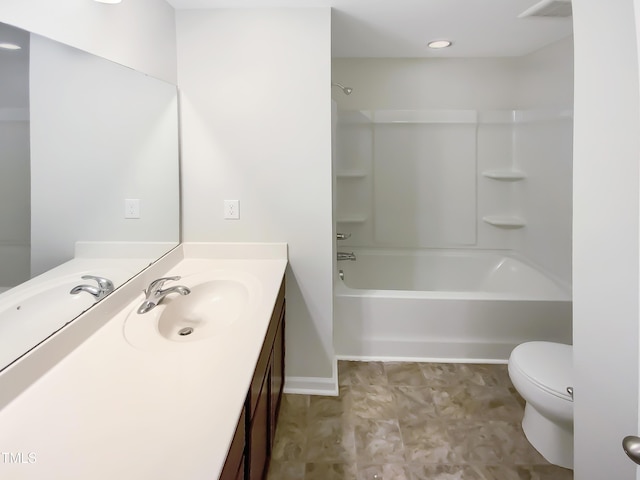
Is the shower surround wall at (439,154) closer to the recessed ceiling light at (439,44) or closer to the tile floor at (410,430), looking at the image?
the recessed ceiling light at (439,44)

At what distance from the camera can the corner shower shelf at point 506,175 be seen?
9.93 feet

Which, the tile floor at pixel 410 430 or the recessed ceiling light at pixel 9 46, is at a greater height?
the recessed ceiling light at pixel 9 46

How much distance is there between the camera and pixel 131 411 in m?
0.80

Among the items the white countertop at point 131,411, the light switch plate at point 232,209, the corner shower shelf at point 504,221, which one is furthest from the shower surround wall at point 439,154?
the white countertop at point 131,411

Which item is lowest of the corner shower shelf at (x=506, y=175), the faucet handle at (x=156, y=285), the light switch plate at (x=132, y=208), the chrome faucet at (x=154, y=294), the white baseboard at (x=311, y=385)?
the white baseboard at (x=311, y=385)

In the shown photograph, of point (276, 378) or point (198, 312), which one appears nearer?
point (198, 312)

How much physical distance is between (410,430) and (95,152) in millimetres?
1906

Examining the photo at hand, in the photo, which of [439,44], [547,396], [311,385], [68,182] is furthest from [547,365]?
[439,44]

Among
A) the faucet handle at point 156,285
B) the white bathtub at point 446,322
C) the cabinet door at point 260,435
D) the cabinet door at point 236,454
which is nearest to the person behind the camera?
the cabinet door at point 236,454

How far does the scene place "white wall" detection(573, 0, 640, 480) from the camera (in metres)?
0.84

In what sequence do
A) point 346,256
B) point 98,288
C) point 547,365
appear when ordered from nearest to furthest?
point 98,288 → point 547,365 → point 346,256

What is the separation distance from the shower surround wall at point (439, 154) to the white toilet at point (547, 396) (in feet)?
4.46

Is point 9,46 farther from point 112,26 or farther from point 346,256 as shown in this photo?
point 346,256

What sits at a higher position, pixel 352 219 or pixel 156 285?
pixel 352 219
